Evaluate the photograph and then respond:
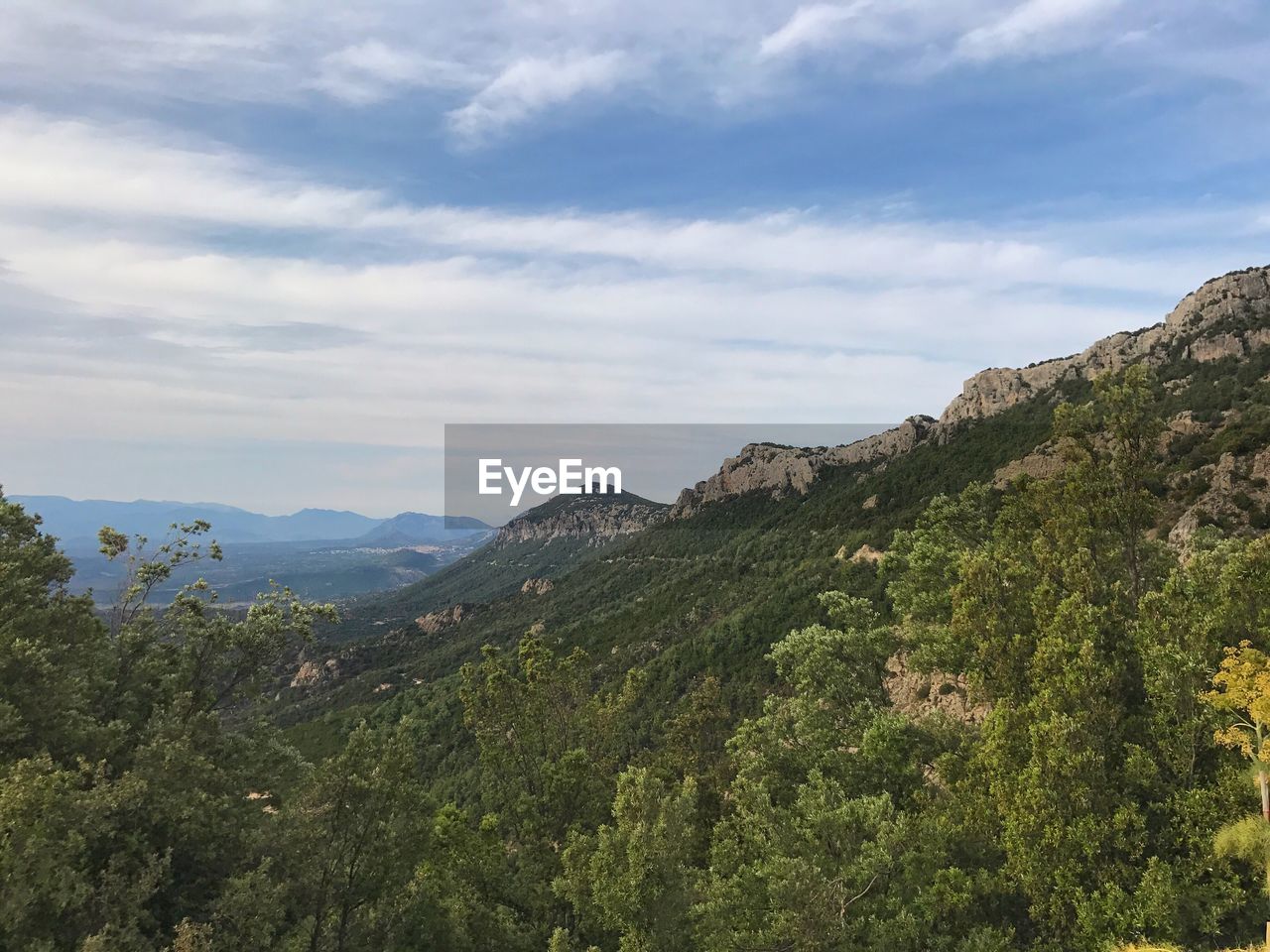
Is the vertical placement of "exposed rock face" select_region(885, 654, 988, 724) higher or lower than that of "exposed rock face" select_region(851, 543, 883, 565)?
lower

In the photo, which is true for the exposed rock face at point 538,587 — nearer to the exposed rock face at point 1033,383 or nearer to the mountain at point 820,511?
the mountain at point 820,511

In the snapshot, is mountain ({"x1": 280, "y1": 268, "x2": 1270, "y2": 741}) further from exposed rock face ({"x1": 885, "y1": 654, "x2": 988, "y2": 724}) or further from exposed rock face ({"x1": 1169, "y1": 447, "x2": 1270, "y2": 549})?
exposed rock face ({"x1": 885, "y1": 654, "x2": 988, "y2": 724})

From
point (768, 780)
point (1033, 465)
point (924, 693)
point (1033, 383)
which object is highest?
point (1033, 383)

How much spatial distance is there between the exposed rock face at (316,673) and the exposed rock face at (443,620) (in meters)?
27.3

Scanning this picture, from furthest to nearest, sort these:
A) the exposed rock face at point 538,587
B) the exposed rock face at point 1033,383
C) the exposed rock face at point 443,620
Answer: the exposed rock face at point 443,620 < the exposed rock face at point 538,587 < the exposed rock face at point 1033,383

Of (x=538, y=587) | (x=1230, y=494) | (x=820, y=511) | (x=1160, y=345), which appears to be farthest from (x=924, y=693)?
(x=538, y=587)

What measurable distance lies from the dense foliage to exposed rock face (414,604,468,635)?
520 feet

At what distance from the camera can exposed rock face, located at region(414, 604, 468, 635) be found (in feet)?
591

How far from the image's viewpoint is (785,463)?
167625mm

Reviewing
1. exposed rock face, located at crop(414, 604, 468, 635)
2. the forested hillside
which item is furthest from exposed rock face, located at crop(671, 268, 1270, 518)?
exposed rock face, located at crop(414, 604, 468, 635)

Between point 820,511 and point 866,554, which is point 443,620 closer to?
point 820,511

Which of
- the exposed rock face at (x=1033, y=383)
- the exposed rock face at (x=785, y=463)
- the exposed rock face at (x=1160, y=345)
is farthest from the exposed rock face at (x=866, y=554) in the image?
the exposed rock face at (x=785, y=463)

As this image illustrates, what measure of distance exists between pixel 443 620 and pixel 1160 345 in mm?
169138

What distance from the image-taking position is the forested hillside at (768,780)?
1531cm
